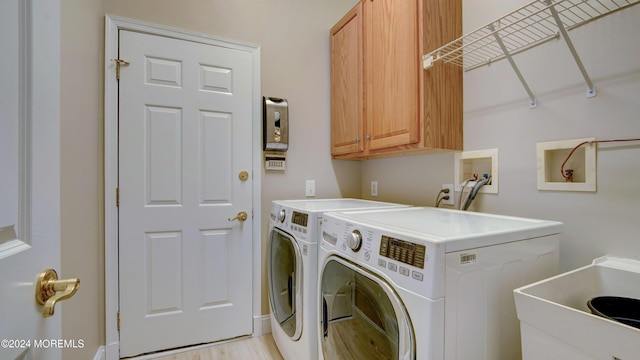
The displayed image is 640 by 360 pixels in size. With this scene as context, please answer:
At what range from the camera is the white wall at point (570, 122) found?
3.27ft

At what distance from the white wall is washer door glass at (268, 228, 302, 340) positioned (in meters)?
1.09

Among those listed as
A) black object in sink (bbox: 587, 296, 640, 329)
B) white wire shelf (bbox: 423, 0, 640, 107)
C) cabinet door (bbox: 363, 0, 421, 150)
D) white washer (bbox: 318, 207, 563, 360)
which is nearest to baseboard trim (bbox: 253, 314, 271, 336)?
white washer (bbox: 318, 207, 563, 360)

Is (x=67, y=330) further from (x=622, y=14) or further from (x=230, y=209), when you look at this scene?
(x=622, y=14)

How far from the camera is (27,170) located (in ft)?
1.68

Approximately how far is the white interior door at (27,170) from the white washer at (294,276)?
3.07ft

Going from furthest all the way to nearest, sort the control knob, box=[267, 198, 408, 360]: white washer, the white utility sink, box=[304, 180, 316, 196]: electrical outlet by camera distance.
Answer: box=[304, 180, 316, 196]: electrical outlet
box=[267, 198, 408, 360]: white washer
the control knob
the white utility sink

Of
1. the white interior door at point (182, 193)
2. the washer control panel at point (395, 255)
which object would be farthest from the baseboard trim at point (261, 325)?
the washer control panel at point (395, 255)

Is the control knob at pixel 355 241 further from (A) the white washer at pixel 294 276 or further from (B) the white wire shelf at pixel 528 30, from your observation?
(B) the white wire shelf at pixel 528 30

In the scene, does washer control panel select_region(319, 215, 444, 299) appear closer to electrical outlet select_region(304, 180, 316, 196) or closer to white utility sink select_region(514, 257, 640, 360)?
white utility sink select_region(514, 257, 640, 360)

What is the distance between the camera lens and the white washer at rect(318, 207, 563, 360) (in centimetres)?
74

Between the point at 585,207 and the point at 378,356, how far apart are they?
103cm

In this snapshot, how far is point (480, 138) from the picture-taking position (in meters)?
1.50

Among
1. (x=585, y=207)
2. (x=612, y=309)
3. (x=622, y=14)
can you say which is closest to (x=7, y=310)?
(x=612, y=309)

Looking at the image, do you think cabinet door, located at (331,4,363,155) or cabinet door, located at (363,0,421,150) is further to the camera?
cabinet door, located at (331,4,363,155)
